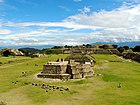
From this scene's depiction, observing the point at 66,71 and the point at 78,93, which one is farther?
the point at 66,71

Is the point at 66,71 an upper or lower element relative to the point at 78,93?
upper

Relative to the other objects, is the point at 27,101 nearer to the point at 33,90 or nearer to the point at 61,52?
the point at 33,90

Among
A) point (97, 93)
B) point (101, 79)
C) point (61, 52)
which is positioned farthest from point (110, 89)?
point (61, 52)

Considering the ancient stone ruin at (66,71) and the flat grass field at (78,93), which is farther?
the ancient stone ruin at (66,71)

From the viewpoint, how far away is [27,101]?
43.4m

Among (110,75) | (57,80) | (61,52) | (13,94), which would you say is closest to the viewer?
(13,94)

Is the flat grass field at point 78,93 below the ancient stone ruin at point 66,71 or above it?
below

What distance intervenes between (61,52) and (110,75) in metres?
98.8

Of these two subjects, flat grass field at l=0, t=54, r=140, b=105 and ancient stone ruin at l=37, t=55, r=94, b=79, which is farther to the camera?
ancient stone ruin at l=37, t=55, r=94, b=79

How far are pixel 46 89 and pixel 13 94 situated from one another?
688 centimetres

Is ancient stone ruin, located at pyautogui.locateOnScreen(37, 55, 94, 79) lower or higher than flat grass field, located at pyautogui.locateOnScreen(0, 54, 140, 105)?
higher

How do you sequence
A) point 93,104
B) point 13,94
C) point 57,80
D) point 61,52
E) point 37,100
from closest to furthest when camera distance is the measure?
point 93,104 < point 37,100 < point 13,94 < point 57,80 < point 61,52

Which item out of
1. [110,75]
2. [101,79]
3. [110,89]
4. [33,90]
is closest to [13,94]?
[33,90]

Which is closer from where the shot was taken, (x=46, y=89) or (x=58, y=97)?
(x=58, y=97)
